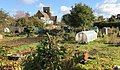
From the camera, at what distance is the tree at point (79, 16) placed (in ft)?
143

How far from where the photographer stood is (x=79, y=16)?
43.3 meters

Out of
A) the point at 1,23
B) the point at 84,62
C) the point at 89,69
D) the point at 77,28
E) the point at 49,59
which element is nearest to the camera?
the point at 49,59

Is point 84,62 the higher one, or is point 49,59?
point 49,59

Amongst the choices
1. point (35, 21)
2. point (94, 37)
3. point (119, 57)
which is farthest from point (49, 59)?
point (35, 21)

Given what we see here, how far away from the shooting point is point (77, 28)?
46.9m

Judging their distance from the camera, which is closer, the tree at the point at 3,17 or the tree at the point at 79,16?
the tree at the point at 79,16

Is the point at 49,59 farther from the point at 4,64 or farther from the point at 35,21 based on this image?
the point at 35,21

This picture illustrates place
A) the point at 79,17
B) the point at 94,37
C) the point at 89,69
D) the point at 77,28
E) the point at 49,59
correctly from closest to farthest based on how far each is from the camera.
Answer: the point at 49,59, the point at 89,69, the point at 94,37, the point at 79,17, the point at 77,28

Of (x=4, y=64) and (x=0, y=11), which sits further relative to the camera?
(x=0, y=11)

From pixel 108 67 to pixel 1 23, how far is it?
40.1 m

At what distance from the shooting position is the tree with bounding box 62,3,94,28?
43531 millimetres

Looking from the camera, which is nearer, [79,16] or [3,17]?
[79,16]

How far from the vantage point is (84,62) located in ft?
57.1

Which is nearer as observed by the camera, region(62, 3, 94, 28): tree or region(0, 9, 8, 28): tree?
region(62, 3, 94, 28): tree
